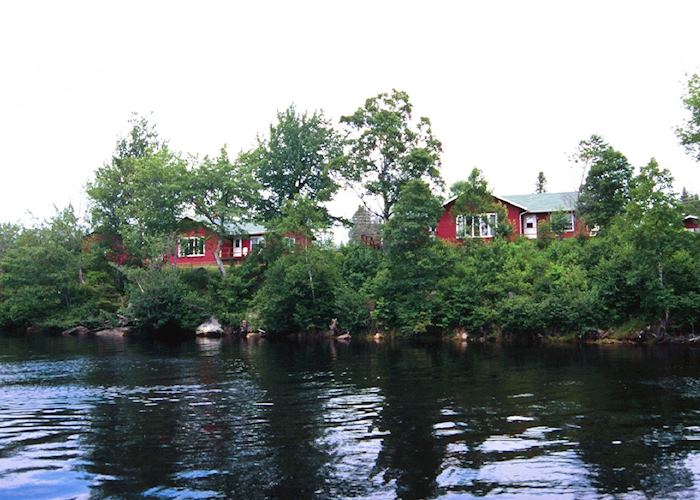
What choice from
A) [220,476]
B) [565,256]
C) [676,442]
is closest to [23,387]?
[220,476]

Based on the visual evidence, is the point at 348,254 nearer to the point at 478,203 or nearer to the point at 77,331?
the point at 478,203

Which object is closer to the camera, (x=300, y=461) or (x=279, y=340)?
(x=300, y=461)

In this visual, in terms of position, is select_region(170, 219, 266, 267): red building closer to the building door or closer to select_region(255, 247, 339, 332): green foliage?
select_region(255, 247, 339, 332): green foliage

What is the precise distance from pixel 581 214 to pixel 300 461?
4257cm

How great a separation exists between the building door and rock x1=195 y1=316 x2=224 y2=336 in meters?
28.5

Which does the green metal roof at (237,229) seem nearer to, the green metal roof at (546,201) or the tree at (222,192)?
the tree at (222,192)

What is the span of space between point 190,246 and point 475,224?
88.7ft

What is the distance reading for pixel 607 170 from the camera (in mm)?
47594

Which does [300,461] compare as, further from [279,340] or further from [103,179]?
[103,179]

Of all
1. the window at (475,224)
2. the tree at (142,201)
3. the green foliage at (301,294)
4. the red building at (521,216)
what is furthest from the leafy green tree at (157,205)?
the window at (475,224)

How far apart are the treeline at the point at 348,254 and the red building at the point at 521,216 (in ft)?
8.24

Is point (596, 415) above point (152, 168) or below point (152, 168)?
below

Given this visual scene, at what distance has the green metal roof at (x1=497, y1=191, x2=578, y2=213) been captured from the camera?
55541 millimetres

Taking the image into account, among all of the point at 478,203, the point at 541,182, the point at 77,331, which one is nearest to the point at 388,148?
the point at 478,203
